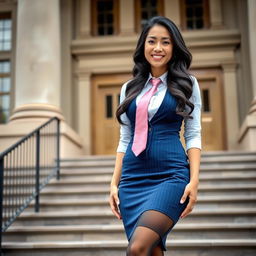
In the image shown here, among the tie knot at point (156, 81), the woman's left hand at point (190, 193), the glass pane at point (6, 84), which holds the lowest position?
the woman's left hand at point (190, 193)

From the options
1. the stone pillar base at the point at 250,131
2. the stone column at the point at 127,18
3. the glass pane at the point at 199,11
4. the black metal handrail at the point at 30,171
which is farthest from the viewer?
the glass pane at the point at 199,11

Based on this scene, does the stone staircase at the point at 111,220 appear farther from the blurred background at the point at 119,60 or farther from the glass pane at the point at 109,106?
the glass pane at the point at 109,106

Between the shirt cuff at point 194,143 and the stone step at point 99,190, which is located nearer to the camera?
the shirt cuff at point 194,143

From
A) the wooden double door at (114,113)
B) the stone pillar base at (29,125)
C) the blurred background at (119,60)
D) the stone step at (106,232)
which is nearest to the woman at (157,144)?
the stone step at (106,232)

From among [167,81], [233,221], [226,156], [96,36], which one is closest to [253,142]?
[226,156]

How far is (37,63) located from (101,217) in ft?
15.7

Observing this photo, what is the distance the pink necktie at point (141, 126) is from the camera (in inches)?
96.6

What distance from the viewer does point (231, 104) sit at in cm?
1175

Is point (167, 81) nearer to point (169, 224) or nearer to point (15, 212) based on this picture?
point (169, 224)

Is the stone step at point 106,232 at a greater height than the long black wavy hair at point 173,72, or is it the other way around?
the long black wavy hair at point 173,72

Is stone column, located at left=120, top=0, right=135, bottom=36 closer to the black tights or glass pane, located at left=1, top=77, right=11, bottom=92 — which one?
glass pane, located at left=1, top=77, right=11, bottom=92

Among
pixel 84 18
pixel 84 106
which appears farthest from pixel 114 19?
pixel 84 106

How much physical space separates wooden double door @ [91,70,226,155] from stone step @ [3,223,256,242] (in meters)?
6.05

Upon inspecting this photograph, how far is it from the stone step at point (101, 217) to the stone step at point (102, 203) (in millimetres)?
141
